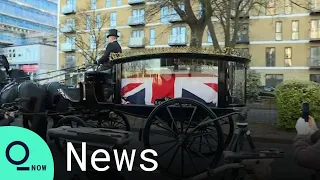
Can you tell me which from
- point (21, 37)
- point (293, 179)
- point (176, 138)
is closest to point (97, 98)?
point (176, 138)

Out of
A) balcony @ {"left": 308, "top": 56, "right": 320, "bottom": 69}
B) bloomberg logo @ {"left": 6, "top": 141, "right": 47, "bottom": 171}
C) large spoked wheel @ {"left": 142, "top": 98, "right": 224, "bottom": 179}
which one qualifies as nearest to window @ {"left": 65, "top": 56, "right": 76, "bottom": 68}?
balcony @ {"left": 308, "top": 56, "right": 320, "bottom": 69}

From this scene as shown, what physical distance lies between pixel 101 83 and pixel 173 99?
1.71m

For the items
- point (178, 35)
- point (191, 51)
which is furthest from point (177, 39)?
point (191, 51)

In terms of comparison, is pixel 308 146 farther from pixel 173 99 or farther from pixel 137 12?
pixel 137 12

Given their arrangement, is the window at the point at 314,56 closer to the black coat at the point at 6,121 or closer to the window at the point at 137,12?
the window at the point at 137,12

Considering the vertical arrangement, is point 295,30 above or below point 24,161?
above

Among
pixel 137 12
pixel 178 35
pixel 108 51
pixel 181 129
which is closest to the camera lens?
pixel 181 129

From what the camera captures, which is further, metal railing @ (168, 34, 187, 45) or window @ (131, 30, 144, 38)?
window @ (131, 30, 144, 38)

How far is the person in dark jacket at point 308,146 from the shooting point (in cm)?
297

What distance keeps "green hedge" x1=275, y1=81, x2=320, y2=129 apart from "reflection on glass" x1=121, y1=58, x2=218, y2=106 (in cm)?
572

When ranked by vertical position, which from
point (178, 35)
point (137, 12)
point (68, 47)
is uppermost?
point (137, 12)

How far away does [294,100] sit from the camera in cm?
1009

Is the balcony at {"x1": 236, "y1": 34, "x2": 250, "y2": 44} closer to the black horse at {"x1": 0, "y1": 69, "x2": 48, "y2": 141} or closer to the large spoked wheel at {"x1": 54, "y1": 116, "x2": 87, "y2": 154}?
the black horse at {"x1": 0, "y1": 69, "x2": 48, "y2": 141}

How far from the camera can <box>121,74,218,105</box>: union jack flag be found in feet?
17.2
